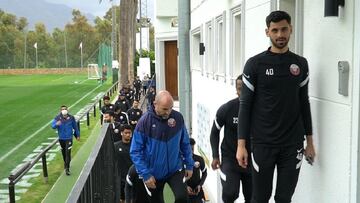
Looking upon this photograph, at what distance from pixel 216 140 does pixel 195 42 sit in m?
9.26

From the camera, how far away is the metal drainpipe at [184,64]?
1255cm

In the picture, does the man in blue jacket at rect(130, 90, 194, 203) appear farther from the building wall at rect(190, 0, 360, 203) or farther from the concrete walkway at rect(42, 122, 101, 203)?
the concrete walkway at rect(42, 122, 101, 203)

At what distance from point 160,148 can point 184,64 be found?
24.7ft

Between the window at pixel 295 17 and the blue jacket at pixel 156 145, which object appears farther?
the blue jacket at pixel 156 145

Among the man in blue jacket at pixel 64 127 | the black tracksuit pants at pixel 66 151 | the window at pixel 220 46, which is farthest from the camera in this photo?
the man in blue jacket at pixel 64 127

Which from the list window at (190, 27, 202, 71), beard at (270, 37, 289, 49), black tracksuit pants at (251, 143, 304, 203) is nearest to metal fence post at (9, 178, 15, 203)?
window at (190, 27, 202, 71)

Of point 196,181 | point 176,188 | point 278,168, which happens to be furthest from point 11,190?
point 278,168

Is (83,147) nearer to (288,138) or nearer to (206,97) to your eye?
(206,97)

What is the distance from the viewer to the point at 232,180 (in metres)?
5.08

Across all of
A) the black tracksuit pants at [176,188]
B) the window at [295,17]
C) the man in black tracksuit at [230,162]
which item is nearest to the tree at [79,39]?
the black tracksuit pants at [176,188]

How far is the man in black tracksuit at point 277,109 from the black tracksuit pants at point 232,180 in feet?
4.21

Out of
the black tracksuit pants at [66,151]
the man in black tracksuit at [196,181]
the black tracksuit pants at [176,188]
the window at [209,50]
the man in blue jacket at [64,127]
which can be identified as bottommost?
the black tracksuit pants at [66,151]

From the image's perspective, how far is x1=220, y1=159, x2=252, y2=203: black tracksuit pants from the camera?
505 cm

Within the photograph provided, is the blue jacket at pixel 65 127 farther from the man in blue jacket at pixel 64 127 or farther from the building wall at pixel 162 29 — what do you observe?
the building wall at pixel 162 29
